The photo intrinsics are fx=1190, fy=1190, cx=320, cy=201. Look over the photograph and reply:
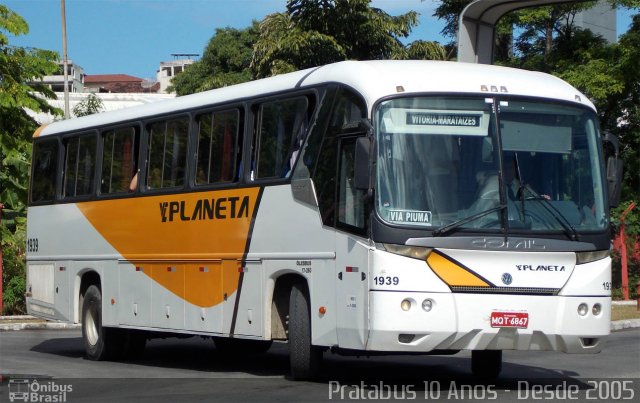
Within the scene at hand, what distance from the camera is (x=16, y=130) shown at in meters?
30.4

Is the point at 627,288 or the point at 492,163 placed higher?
the point at 492,163

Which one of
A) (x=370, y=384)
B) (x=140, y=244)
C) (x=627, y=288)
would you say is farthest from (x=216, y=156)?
(x=627, y=288)

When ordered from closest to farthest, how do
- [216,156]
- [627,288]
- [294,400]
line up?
[294,400]
[216,156]
[627,288]

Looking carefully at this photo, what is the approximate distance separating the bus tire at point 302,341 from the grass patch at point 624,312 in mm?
12913

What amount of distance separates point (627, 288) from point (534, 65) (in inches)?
283

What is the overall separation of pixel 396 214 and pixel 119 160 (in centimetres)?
648

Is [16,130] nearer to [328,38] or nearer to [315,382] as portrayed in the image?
[328,38]

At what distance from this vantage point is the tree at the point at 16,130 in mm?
27531

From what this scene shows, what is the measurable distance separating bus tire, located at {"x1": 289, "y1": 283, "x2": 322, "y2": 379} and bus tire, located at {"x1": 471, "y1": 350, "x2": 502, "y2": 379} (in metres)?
1.86

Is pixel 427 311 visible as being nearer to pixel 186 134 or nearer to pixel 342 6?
pixel 186 134

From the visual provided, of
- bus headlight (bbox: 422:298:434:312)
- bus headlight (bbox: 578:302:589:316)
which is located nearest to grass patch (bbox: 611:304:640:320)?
bus headlight (bbox: 578:302:589:316)

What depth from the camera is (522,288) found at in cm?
1123

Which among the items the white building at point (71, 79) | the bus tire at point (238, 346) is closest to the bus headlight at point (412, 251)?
the bus tire at point (238, 346)

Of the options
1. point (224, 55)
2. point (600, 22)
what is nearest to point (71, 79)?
point (224, 55)
